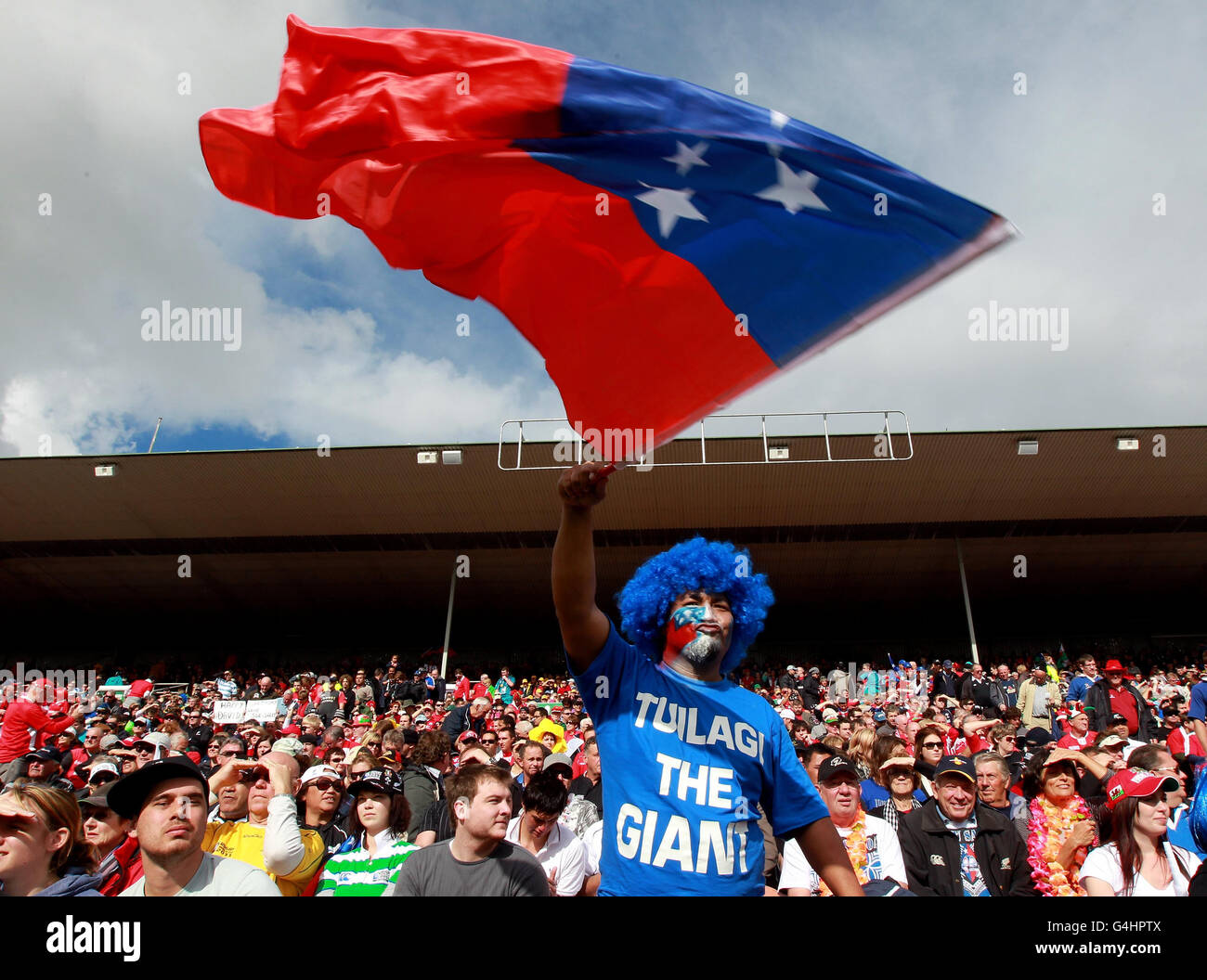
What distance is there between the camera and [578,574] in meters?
→ 2.25

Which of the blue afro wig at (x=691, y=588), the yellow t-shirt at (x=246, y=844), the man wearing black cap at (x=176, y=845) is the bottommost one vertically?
the yellow t-shirt at (x=246, y=844)

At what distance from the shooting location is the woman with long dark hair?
3.44 meters

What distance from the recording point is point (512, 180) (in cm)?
304

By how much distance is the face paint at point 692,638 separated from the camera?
2.50m

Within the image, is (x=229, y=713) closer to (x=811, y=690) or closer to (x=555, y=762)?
(x=555, y=762)

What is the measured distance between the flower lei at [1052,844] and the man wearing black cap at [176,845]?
161 inches

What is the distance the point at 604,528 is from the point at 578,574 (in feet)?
74.5

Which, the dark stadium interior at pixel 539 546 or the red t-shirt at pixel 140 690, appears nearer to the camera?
the red t-shirt at pixel 140 690

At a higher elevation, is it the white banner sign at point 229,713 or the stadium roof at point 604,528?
the stadium roof at point 604,528

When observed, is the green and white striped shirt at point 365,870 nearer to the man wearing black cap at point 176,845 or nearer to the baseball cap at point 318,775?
the baseball cap at point 318,775

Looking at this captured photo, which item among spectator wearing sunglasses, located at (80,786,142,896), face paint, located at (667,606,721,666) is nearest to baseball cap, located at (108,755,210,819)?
spectator wearing sunglasses, located at (80,786,142,896)

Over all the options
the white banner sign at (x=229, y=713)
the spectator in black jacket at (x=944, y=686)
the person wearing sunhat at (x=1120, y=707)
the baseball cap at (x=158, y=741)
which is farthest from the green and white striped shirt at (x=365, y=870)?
the spectator in black jacket at (x=944, y=686)

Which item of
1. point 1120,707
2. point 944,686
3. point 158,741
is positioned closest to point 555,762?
point 158,741

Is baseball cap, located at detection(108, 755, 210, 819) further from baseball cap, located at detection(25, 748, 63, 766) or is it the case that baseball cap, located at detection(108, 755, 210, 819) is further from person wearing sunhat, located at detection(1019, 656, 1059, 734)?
person wearing sunhat, located at detection(1019, 656, 1059, 734)
